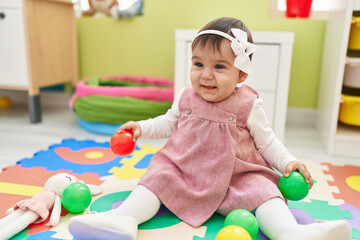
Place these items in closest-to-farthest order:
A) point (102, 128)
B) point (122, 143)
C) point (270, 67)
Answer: point (122, 143) → point (270, 67) → point (102, 128)

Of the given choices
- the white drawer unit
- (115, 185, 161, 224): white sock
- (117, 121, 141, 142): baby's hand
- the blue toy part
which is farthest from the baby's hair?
the blue toy part

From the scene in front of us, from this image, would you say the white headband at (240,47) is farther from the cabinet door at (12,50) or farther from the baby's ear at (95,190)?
the cabinet door at (12,50)

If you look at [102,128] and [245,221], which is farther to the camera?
[102,128]

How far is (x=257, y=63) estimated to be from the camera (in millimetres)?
1453

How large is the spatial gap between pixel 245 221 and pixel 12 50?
1.45 m

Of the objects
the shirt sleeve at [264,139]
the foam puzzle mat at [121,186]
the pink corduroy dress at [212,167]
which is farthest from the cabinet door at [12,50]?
the shirt sleeve at [264,139]

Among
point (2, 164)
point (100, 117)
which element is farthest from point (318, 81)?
point (2, 164)

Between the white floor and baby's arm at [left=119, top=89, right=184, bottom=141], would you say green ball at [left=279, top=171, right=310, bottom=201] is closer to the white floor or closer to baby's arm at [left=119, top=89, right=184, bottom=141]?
baby's arm at [left=119, top=89, right=184, bottom=141]

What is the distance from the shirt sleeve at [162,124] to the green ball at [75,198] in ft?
0.71

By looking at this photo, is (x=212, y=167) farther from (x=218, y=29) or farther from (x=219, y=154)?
(x=218, y=29)

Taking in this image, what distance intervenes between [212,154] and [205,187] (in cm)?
8

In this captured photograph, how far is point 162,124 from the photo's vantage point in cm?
96

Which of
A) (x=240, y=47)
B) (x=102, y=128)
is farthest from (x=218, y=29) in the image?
(x=102, y=128)

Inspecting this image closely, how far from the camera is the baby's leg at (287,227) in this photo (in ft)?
2.14
